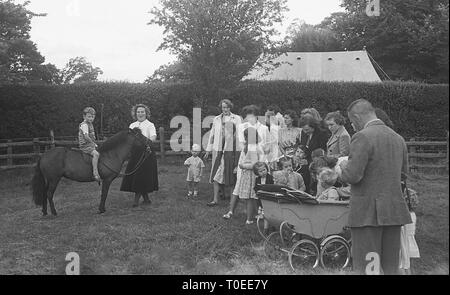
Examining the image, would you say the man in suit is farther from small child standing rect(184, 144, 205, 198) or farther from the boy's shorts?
small child standing rect(184, 144, 205, 198)

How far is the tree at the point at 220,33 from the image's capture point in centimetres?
1145

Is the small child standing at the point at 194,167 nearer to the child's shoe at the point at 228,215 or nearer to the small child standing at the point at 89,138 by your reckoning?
the small child standing at the point at 89,138

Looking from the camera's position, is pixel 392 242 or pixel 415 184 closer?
pixel 392 242

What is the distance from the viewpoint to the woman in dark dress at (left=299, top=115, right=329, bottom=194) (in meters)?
6.46

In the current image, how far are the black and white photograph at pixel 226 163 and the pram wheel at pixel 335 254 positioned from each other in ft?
0.08

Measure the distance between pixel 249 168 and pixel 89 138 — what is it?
2.87 metres

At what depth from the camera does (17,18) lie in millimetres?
11492

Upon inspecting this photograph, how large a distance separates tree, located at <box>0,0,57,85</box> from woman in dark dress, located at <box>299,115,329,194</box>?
7896mm

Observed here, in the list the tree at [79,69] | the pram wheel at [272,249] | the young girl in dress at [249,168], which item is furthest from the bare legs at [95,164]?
the tree at [79,69]
